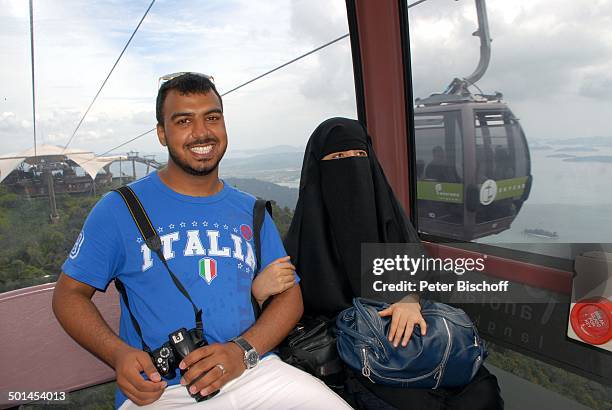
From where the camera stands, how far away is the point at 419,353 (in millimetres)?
1522

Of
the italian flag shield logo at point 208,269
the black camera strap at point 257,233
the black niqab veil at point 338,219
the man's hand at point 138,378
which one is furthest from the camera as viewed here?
the black niqab veil at point 338,219

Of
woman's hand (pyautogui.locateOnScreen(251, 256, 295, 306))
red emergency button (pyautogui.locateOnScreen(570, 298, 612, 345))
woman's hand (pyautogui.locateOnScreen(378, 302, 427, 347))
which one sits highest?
woman's hand (pyautogui.locateOnScreen(251, 256, 295, 306))

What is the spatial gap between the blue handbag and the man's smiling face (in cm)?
79

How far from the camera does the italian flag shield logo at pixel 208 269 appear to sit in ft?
4.82

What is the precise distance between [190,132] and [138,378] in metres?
0.78

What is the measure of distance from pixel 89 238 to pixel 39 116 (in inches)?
38.3

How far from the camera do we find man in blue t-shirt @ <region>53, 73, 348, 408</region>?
1.33 metres

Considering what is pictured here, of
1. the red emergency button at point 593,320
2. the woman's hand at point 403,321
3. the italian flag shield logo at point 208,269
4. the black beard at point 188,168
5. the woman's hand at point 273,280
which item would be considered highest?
the black beard at point 188,168

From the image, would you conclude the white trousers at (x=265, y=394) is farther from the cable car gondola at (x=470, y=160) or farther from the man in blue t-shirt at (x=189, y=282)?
the cable car gondola at (x=470, y=160)

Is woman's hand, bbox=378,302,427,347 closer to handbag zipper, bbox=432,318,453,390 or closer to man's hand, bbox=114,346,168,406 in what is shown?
handbag zipper, bbox=432,318,453,390

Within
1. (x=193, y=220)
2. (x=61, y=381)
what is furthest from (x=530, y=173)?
(x=61, y=381)

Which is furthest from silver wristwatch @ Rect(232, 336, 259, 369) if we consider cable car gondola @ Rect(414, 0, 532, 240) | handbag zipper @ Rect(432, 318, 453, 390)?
cable car gondola @ Rect(414, 0, 532, 240)

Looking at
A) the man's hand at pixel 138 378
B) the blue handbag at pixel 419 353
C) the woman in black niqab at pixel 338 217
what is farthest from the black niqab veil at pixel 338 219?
the man's hand at pixel 138 378

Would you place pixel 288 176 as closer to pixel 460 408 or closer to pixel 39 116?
pixel 39 116
